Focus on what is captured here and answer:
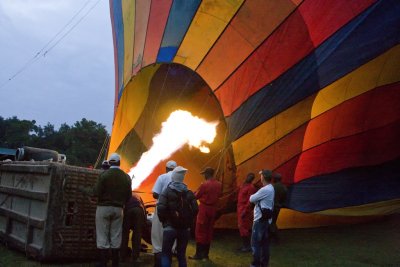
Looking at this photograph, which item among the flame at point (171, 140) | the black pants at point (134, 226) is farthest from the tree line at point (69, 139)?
the black pants at point (134, 226)

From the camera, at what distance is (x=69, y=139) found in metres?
52.8

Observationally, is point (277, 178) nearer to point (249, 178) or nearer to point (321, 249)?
point (249, 178)

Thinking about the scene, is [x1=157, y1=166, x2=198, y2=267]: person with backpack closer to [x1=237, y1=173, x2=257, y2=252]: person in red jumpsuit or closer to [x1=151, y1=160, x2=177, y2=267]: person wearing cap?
[x1=151, y1=160, x2=177, y2=267]: person wearing cap

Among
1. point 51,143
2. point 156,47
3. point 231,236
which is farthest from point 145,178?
point 51,143

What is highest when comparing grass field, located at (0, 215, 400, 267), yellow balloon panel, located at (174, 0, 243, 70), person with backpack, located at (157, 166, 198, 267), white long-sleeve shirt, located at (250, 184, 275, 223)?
yellow balloon panel, located at (174, 0, 243, 70)

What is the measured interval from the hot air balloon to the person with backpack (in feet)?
8.44

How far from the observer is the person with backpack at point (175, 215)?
4.24 m

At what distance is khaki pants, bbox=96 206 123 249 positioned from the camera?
4688 mm

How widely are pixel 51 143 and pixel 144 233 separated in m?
53.0

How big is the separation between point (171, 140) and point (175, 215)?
4353 millimetres

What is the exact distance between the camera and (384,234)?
7652 mm

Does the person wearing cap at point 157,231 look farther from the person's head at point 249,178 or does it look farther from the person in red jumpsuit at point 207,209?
the person's head at point 249,178

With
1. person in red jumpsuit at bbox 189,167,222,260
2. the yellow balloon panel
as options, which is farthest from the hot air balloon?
person in red jumpsuit at bbox 189,167,222,260

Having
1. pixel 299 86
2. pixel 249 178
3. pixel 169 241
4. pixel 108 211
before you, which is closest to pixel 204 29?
pixel 299 86
